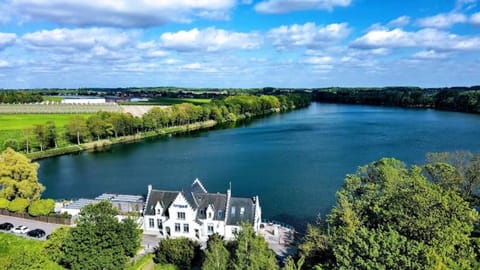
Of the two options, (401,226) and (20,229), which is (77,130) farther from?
(401,226)

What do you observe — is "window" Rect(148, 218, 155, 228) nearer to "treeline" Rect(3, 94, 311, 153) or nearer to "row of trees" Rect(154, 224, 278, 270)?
"row of trees" Rect(154, 224, 278, 270)

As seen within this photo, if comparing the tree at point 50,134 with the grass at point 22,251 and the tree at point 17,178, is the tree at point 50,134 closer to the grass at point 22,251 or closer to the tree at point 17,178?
the tree at point 17,178

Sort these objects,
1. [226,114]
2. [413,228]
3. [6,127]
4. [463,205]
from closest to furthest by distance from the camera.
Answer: [413,228], [463,205], [6,127], [226,114]

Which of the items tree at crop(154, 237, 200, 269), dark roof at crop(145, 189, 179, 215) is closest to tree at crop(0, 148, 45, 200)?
dark roof at crop(145, 189, 179, 215)

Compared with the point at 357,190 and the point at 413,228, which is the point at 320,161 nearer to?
the point at 357,190

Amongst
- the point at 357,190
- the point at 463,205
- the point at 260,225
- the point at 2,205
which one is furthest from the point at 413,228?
the point at 2,205

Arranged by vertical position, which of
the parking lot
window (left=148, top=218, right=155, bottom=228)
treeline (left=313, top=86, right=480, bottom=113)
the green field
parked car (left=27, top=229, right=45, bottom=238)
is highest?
treeline (left=313, top=86, right=480, bottom=113)
